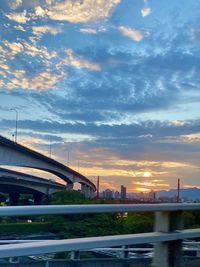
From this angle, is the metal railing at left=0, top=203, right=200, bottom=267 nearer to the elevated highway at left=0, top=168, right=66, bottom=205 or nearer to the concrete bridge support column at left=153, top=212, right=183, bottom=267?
the concrete bridge support column at left=153, top=212, right=183, bottom=267

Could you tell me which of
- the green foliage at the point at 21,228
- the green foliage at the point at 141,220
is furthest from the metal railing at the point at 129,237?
the green foliage at the point at 21,228

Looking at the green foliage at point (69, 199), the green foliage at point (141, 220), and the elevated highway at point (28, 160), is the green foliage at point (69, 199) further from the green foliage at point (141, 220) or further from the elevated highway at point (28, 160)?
the green foliage at point (141, 220)

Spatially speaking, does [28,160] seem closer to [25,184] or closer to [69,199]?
[25,184]

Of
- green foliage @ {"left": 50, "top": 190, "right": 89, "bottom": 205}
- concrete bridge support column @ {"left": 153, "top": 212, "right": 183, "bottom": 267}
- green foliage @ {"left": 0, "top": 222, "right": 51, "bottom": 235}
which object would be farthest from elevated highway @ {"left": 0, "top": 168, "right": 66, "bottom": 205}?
concrete bridge support column @ {"left": 153, "top": 212, "right": 183, "bottom": 267}

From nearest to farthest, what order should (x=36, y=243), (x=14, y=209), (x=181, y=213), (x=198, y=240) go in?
(x=14, y=209) < (x=36, y=243) < (x=181, y=213) < (x=198, y=240)

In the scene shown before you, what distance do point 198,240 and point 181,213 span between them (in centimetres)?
67

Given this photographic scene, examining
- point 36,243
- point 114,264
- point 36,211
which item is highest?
point 36,211

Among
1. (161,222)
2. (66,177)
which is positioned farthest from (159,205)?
(66,177)

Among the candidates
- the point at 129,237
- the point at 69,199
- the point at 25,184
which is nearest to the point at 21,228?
the point at 129,237

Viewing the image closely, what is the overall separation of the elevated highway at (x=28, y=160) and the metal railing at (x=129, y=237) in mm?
42700

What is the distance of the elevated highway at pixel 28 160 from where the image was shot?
162 ft

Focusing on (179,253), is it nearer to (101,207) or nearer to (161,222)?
(161,222)

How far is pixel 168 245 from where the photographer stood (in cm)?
475

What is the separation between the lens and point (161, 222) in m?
4.80
